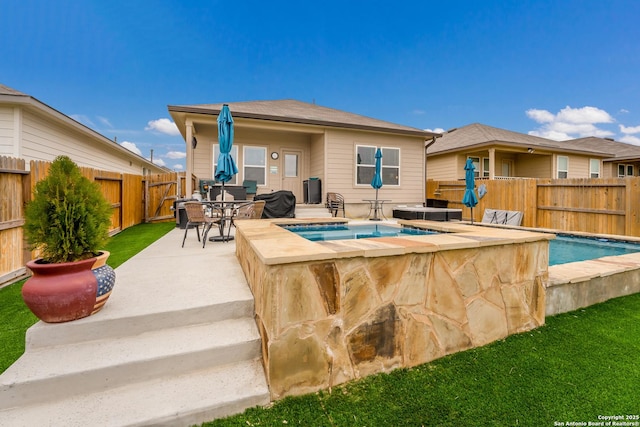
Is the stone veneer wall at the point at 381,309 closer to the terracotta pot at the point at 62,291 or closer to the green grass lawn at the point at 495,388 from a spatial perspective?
the green grass lawn at the point at 495,388

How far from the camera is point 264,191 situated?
11297 millimetres

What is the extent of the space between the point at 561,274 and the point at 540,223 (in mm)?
7879

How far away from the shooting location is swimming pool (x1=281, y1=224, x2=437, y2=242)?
5.43m

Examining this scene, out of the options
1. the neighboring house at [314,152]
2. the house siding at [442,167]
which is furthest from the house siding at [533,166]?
the neighboring house at [314,152]

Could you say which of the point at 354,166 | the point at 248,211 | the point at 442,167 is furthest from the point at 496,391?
the point at 442,167

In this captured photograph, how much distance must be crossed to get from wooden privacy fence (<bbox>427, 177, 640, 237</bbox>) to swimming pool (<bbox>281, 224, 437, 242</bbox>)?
252 inches

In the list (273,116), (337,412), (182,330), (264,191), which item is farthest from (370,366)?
(264,191)

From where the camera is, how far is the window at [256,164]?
434 inches

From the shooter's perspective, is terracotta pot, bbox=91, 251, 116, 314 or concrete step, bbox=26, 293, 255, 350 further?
terracotta pot, bbox=91, 251, 116, 314

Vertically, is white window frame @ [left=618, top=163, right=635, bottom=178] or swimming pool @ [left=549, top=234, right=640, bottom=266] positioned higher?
white window frame @ [left=618, top=163, right=635, bottom=178]

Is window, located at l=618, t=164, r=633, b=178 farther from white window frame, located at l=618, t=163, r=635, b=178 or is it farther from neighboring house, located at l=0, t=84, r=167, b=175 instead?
neighboring house, located at l=0, t=84, r=167, b=175

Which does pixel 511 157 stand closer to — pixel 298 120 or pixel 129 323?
pixel 298 120

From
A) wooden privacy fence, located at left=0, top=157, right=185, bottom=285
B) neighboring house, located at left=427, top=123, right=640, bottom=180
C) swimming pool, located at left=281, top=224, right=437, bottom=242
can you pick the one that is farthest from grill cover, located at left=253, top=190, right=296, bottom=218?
neighboring house, located at left=427, top=123, right=640, bottom=180

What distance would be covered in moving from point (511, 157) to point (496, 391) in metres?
19.0
